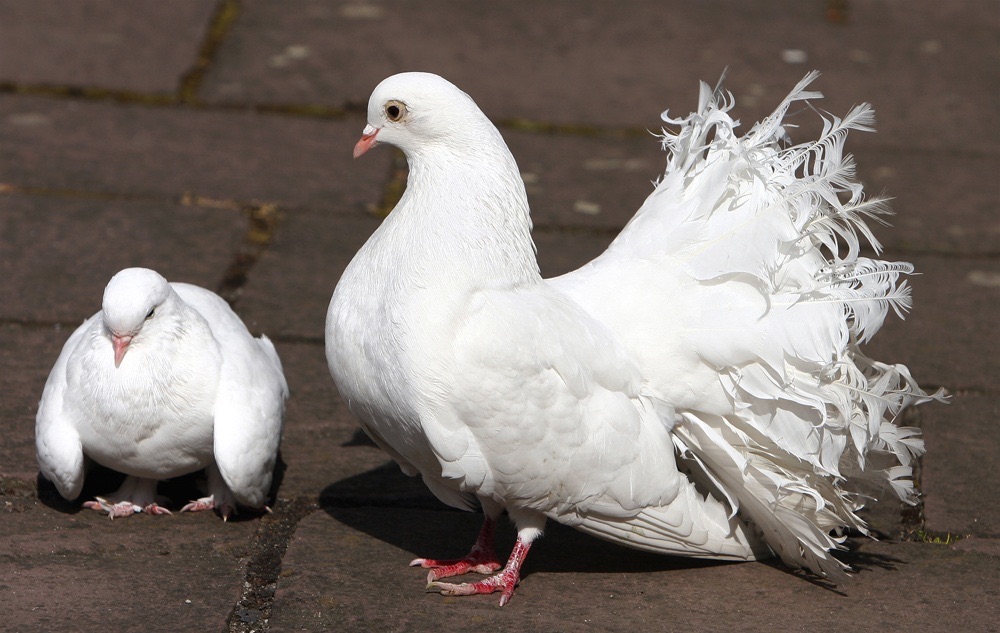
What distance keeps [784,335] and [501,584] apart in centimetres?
109

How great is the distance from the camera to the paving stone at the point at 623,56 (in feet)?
23.5

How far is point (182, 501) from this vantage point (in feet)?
13.4

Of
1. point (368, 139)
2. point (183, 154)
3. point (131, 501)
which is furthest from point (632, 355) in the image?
point (183, 154)

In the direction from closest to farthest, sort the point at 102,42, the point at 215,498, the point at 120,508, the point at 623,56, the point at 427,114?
the point at 427,114 < the point at 120,508 < the point at 215,498 < the point at 102,42 < the point at 623,56

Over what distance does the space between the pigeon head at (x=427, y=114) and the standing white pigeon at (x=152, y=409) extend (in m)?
0.91

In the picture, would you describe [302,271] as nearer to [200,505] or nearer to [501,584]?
[200,505]

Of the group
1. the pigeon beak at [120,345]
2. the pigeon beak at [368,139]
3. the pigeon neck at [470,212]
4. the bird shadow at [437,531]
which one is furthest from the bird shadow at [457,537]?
the pigeon beak at [368,139]

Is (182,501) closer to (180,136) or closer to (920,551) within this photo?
(920,551)

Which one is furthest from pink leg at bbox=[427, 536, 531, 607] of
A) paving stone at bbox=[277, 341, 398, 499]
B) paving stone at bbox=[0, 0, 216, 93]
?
paving stone at bbox=[0, 0, 216, 93]

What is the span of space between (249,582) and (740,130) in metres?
4.07

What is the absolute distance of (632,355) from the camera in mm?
3631

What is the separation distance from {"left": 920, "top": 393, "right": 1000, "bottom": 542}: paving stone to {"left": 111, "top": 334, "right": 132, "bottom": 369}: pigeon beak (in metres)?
2.58

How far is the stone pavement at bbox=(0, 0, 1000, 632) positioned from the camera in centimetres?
359

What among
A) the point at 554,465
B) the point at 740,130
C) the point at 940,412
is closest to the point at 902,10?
the point at 740,130
